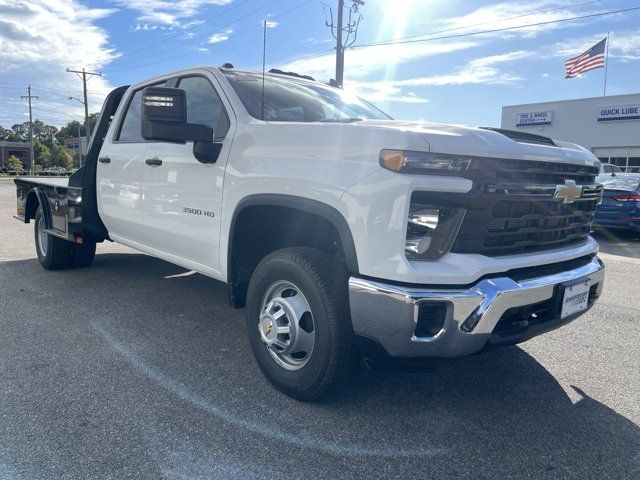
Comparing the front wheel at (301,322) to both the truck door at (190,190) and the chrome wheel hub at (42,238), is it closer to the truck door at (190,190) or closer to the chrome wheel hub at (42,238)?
the truck door at (190,190)

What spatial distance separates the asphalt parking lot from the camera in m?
2.46

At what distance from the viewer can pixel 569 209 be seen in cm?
305

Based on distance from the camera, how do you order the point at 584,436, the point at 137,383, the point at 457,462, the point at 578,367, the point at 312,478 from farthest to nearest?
the point at 578,367
the point at 137,383
the point at 584,436
the point at 457,462
the point at 312,478

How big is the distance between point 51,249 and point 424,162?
5.21 m

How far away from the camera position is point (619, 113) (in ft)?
94.5

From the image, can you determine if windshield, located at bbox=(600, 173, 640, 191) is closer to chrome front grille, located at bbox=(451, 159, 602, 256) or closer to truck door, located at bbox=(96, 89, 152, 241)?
chrome front grille, located at bbox=(451, 159, 602, 256)

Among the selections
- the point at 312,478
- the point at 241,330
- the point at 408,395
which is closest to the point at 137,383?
the point at 241,330

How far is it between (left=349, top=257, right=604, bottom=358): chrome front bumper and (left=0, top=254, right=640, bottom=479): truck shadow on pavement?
522 millimetres

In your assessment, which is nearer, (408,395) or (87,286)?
(408,395)

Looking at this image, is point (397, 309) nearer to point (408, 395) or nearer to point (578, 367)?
point (408, 395)


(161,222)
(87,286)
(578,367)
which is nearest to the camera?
(578,367)

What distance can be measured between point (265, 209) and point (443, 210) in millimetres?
1211

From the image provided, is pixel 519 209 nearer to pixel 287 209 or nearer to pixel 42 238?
pixel 287 209

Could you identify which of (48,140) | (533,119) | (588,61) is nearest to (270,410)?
(588,61)
